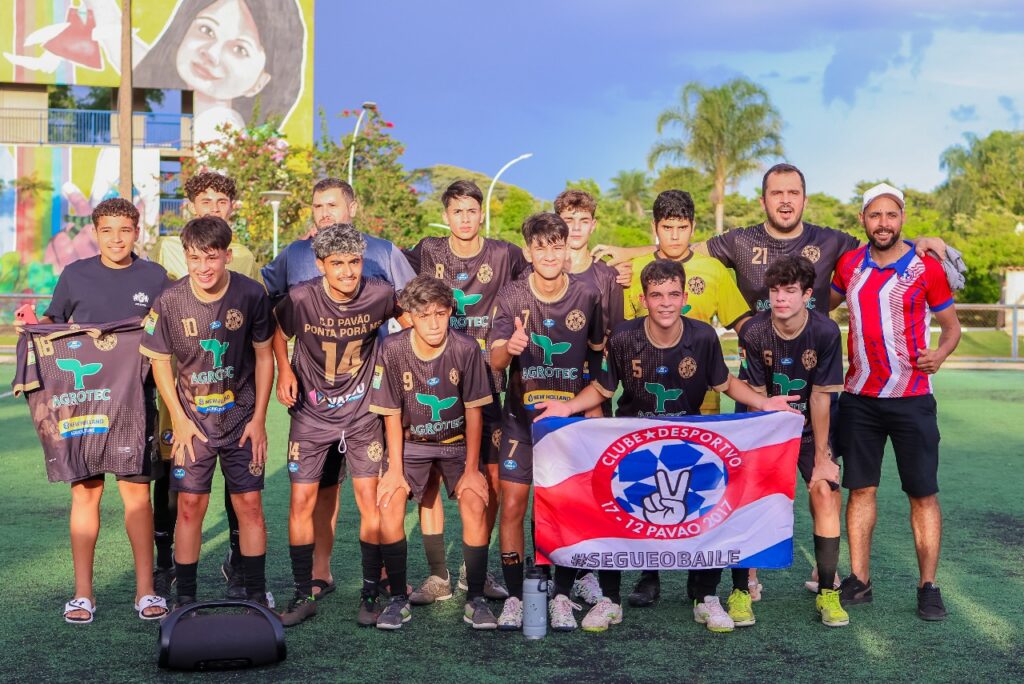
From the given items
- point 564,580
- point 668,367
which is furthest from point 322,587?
point 668,367

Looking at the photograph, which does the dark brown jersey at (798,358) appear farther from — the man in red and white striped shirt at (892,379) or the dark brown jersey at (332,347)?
the dark brown jersey at (332,347)

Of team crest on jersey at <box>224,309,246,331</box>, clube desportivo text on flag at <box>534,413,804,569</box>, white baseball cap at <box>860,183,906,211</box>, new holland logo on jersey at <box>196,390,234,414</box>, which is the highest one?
white baseball cap at <box>860,183,906,211</box>

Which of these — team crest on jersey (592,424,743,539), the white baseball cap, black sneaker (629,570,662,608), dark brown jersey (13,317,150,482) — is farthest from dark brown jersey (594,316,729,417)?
dark brown jersey (13,317,150,482)

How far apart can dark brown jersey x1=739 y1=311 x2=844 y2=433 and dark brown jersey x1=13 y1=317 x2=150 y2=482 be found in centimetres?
319

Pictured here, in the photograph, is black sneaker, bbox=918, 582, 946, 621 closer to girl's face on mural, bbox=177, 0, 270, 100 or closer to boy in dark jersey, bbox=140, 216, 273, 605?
boy in dark jersey, bbox=140, 216, 273, 605

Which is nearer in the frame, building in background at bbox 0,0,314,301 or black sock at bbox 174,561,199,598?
black sock at bbox 174,561,199,598

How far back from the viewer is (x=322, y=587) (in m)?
6.32

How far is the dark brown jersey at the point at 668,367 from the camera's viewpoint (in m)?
6.00

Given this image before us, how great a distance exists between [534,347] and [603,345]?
369mm

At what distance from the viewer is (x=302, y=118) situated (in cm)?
3903

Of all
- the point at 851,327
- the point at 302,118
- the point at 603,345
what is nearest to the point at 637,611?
the point at 603,345

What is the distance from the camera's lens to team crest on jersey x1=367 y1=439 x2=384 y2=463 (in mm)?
6031

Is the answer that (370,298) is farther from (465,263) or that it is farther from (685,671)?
(685,671)

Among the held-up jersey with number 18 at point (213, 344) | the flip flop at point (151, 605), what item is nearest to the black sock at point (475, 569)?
the held-up jersey with number 18 at point (213, 344)
